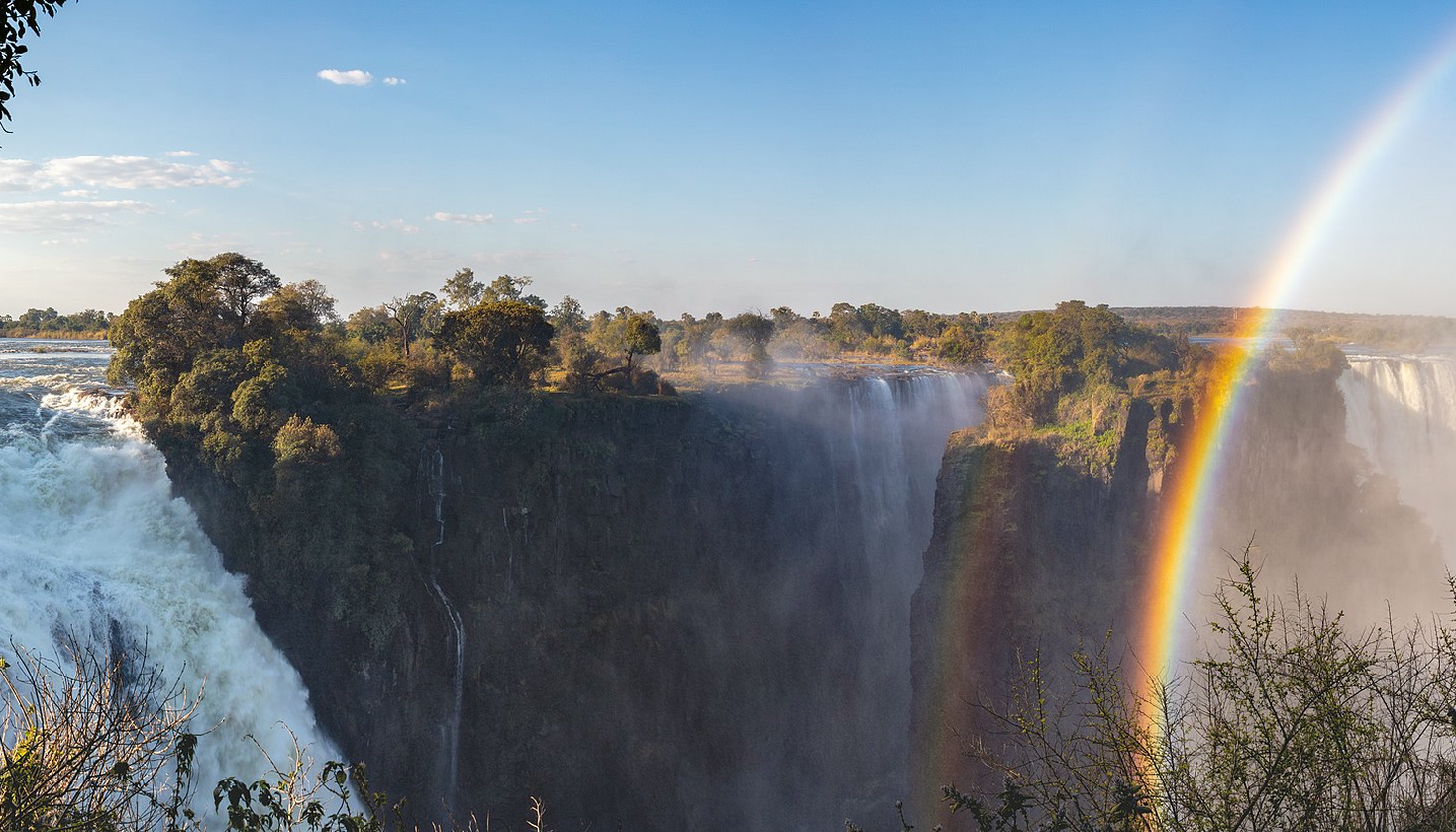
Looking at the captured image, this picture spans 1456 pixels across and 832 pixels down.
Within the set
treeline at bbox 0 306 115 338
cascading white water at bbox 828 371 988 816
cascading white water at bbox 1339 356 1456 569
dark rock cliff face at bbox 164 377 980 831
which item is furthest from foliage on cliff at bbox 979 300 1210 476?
treeline at bbox 0 306 115 338

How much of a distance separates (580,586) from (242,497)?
36.6ft

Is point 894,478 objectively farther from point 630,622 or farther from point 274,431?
point 274,431

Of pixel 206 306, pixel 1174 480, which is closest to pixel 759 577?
pixel 1174 480

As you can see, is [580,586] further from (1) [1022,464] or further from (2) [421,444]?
(1) [1022,464]

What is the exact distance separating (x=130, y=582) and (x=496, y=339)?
1368 cm

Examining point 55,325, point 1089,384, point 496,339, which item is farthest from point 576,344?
point 55,325

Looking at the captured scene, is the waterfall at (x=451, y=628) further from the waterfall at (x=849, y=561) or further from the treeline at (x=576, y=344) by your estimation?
the waterfall at (x=849, y=561)

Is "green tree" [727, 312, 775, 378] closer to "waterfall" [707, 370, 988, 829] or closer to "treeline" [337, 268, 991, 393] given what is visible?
"treeline" [337, 268, 991, 393]

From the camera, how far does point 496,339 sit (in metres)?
31.5

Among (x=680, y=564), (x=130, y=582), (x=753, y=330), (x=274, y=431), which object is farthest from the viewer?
(x=753, y=330)

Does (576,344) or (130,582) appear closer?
(130,582)

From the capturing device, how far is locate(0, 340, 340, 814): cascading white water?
19.9m

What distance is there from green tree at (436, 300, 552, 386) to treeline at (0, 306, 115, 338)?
3731 centimetres

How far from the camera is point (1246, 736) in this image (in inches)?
335
